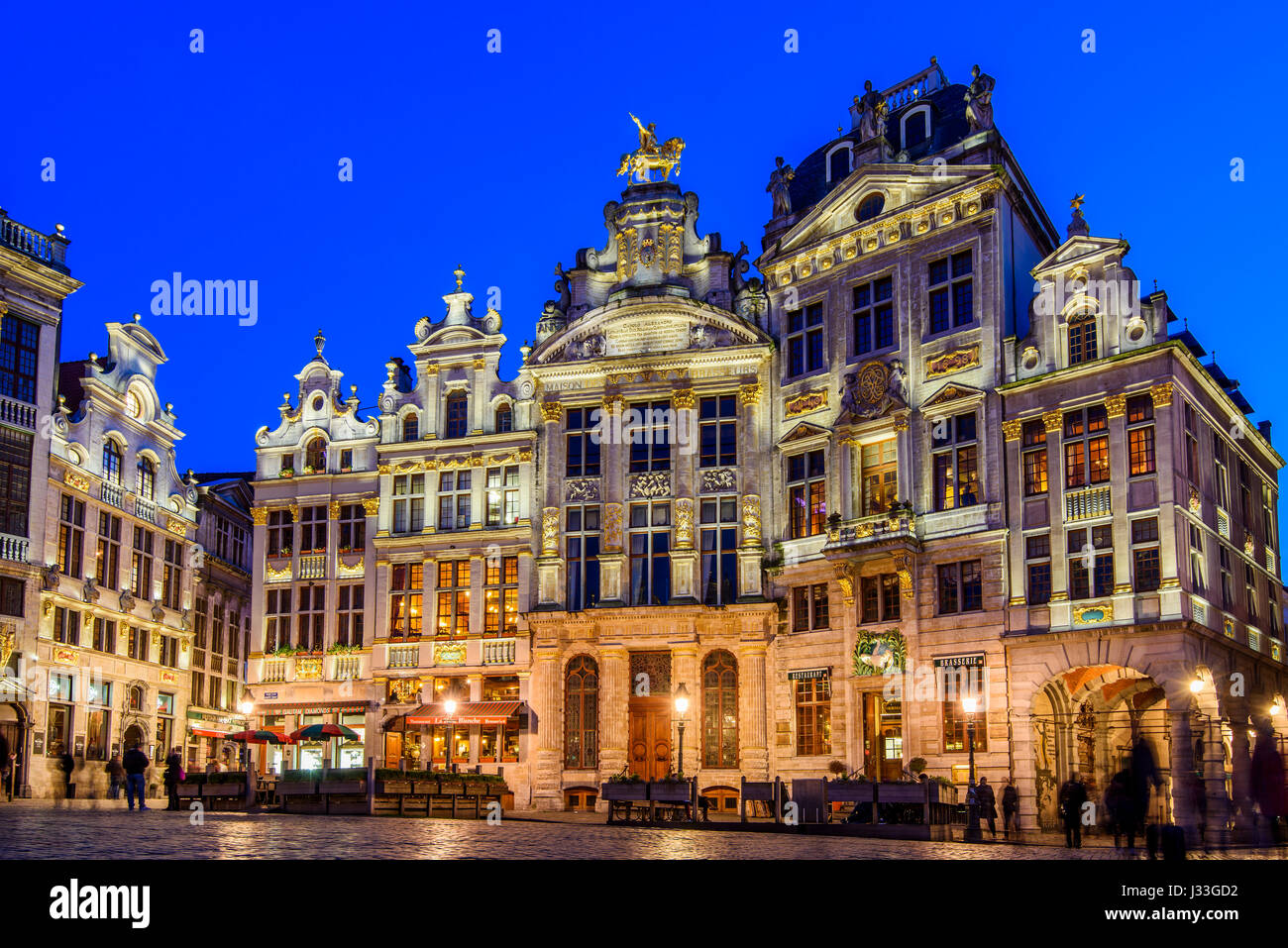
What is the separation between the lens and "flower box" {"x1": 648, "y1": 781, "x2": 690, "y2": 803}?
3539cm

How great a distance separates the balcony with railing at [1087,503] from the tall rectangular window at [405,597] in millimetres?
22884

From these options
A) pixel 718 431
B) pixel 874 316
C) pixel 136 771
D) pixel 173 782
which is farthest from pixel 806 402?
pixel 136 771

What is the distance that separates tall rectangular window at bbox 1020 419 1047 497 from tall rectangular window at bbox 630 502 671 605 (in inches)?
489

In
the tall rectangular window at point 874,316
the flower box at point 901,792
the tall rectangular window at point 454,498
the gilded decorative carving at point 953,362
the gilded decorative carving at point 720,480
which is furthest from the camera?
the tall rectangular window at point 454,498

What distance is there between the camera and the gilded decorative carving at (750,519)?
145 ft

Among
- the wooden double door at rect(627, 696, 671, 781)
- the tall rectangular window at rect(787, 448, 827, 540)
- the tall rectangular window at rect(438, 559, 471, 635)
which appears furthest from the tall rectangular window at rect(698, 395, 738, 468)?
the tall rectangular window at rect(438, 559, 471, 635)

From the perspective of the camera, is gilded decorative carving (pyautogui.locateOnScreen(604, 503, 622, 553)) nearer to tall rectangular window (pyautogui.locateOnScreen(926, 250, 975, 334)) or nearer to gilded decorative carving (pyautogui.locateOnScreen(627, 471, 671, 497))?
gilded decorative carving (pyautogui.locateOnScreen(627, 471, 671, 497))

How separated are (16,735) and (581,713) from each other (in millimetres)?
17947

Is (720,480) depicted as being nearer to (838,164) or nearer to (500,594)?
(500,594)

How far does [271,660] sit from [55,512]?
958 centimetres

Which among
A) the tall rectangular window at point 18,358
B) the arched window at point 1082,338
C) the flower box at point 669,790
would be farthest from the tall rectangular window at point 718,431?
the tall rectangular window at point 18,358

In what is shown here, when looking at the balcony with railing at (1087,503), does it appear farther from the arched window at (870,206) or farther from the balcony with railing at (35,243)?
the balcony with railing at (35,243)
